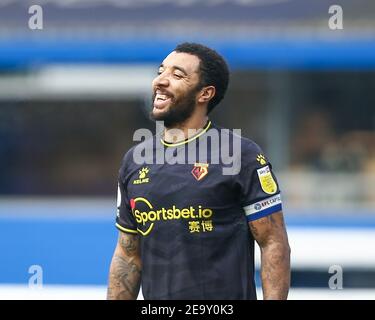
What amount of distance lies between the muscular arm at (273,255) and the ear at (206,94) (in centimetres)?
58

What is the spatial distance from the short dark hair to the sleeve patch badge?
42cm

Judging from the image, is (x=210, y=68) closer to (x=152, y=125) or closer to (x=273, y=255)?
(x=273, y=255)

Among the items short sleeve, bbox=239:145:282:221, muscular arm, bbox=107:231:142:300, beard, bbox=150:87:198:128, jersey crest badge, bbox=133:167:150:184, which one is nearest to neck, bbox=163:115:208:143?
beard, bbox=150:87:198:128

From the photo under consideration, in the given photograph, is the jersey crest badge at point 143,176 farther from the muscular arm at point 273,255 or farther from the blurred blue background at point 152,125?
the blurred blue background at point 152,125

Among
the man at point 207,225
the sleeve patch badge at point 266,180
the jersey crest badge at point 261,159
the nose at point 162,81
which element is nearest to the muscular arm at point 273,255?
the man at point 207,225

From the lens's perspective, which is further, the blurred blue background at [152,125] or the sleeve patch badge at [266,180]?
the blurred blue background at [152,125]

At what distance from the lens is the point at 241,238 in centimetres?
432

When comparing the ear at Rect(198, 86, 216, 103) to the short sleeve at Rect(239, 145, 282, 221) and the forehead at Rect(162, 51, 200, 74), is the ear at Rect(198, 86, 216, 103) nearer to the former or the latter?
the forehead at Rect(162, 51, 200, 74)

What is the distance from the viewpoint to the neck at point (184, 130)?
4.46 metres

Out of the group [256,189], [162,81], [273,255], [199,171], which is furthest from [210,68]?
[273,255]

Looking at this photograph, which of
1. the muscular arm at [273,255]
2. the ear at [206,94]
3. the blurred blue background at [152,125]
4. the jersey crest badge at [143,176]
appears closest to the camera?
the muscular arm at [273,255]
